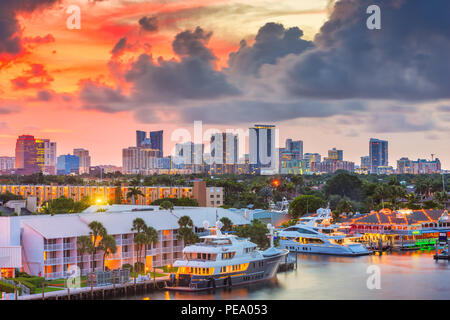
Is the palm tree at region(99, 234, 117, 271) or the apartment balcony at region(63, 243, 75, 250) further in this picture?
the apartment balcony at region(63, 243, 75, 250)

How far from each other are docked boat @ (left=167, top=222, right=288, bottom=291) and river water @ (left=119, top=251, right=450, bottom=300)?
705mm

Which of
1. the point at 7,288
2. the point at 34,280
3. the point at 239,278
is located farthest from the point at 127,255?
the point at 7,288

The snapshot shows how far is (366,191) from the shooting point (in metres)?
116

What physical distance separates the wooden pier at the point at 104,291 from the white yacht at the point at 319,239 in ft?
90.0

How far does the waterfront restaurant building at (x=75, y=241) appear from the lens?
42125mm

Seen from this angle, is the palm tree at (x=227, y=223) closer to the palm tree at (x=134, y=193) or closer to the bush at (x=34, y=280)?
the bush at (x=34, y=280)

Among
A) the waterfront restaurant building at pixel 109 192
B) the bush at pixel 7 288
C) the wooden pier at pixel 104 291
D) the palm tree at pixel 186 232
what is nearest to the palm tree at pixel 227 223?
the palm tree at pixel 186 232

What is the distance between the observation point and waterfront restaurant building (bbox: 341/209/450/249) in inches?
3051

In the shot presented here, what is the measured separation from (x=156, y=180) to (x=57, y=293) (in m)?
98.9

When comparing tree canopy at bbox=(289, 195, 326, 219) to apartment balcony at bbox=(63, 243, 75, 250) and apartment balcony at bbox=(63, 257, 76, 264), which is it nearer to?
apartment balcony at bbox=(63, 243, 75, 250)

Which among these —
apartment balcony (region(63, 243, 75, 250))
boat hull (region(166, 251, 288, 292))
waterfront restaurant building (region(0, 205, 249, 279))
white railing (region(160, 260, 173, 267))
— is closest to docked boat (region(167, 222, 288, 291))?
boat hull (region(166, 251, 288, 292))

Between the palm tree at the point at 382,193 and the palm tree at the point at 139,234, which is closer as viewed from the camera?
the palm tree at the point at 139,234

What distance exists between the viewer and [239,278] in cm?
4491

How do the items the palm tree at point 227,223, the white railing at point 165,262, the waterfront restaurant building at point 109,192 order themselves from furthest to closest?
the waterfront restaurant building at point 109,192
the palm tree at point 227,223
the white railing at point 165,262
